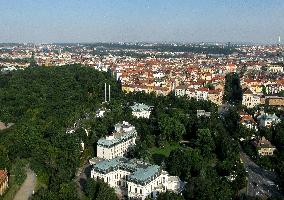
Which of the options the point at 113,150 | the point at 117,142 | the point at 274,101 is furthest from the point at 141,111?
the point at 274,101

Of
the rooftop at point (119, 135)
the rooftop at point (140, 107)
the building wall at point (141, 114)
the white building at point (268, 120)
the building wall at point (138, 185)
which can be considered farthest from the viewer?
the rooftop at point (140, 107)

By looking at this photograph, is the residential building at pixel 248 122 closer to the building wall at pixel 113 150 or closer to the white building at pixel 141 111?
the white building at pixel 141 111

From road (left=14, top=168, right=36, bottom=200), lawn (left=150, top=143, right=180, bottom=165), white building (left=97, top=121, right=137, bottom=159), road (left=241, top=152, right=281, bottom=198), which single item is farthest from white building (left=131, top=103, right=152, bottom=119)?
road (left=14, top=168, right=36, bottom=200)

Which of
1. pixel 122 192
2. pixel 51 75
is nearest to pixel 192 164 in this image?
pixel 122 192

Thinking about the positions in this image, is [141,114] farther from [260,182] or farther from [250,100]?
[260,182]

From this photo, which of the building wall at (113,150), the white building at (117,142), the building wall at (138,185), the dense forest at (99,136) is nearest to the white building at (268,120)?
the dense forest at (99,136)

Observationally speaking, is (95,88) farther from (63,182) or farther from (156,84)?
(63,182)
